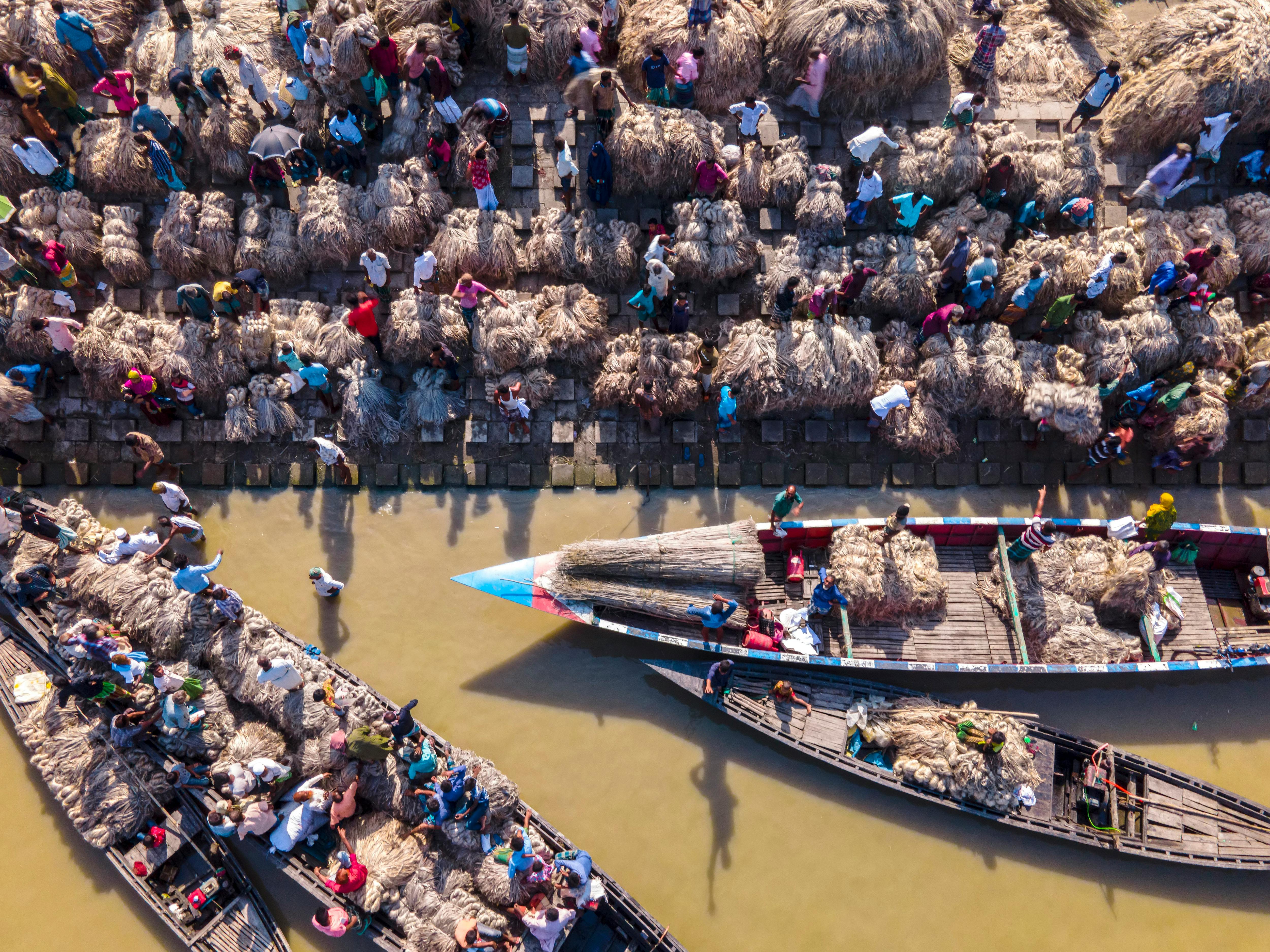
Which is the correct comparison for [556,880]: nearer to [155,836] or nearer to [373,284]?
[155,836]

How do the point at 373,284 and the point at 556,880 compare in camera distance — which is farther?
the point at 373,284

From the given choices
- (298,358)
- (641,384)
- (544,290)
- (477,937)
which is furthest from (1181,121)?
(477,937)

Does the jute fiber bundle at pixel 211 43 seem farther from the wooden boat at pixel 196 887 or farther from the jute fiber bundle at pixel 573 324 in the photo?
the wooden boat at pixel 196 887

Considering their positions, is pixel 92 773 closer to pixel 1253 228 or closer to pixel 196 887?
pixel 196 887

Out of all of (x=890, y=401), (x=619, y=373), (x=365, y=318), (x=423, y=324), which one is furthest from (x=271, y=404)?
(x=890, y=401)

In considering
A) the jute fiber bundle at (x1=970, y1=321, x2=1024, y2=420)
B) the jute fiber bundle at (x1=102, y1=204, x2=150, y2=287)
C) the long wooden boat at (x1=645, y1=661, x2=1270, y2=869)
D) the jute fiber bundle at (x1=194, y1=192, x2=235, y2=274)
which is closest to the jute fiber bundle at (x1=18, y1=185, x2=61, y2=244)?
the jute fiber bundle at (x1=102, y1=204, x2=150, y2=287)

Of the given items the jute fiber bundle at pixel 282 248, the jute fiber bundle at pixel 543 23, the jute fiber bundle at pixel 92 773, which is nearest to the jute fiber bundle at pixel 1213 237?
the jute fiber bundle at pixel 543 23

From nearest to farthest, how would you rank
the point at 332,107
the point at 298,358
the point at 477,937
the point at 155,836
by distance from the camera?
the point at 477,937, the point at 155,836, the point at 298,358, the point at 332,107
